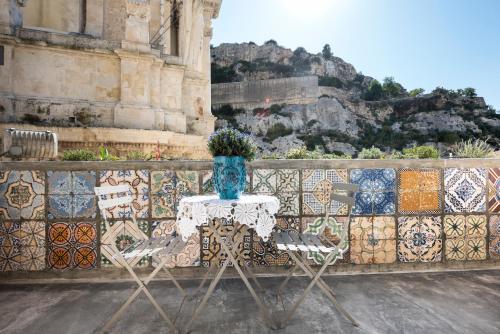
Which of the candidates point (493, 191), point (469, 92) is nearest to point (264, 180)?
point (493, 191)

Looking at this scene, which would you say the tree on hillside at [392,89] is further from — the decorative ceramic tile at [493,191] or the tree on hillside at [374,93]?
the decorative ceramic tile at [493,191]

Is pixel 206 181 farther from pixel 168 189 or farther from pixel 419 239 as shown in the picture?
pixel 419 239

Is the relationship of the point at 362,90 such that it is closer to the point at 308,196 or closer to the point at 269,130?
the point at 269,130

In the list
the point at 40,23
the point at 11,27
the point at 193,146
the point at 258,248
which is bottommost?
the point at 258,248

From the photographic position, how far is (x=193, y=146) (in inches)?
452

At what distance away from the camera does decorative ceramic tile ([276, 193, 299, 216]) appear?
3676 mm

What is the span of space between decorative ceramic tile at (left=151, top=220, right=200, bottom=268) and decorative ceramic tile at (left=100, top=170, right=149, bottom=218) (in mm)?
215

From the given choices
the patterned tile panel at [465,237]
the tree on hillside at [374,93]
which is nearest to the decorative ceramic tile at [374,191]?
the patterned tile panel at [465,237]

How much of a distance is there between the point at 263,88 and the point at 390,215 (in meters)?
47.4

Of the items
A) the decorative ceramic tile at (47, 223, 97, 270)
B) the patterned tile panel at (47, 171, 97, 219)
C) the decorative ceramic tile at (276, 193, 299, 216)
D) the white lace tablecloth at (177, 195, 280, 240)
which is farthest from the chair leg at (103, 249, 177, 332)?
the decorative ceramic tile at (276, 193, 299, 216)

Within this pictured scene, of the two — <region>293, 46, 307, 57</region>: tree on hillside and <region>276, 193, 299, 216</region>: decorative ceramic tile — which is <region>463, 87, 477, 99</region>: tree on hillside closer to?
<region>293, 46, 307, 57</region>: tree on hillside

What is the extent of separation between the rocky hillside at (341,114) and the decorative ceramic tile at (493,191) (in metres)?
37.2

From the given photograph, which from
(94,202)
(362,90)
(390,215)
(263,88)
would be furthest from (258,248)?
(362,90)

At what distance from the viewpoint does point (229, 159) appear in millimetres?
2682
